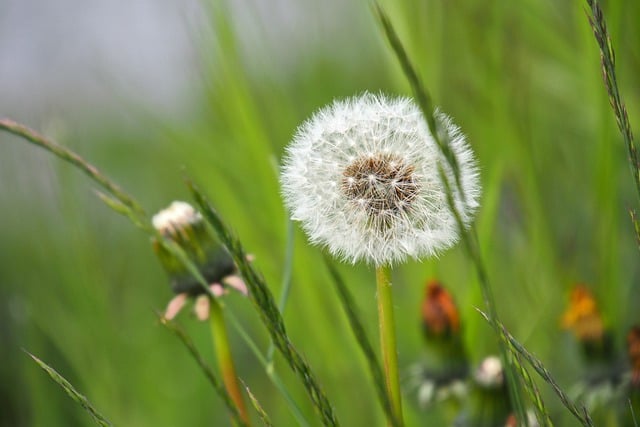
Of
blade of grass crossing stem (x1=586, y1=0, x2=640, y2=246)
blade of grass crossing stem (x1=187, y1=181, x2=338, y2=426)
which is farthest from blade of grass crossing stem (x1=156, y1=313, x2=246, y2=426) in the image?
blade of grass crossing stem (x1=586, y1=0, x2=640, y2=246)

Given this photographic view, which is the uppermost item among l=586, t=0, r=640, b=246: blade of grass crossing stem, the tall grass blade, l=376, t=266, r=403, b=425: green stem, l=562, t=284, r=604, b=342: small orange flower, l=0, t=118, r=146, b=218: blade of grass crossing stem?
l=0, t=118, r=146, b=218: blade of grass crossing stem

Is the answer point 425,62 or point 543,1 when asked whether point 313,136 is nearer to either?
point 425,62

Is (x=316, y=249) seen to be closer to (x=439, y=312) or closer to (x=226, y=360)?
(x=439, y=312)

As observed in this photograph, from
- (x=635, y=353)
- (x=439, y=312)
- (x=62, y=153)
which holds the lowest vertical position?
(x=635, y=353)

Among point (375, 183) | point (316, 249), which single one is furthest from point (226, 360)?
point (316, 249)

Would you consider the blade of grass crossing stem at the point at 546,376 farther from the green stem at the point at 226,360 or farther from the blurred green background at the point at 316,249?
the blurred green background at the point at 316,249

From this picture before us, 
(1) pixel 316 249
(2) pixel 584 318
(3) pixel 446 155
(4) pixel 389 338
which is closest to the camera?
(3) pixel 446 155

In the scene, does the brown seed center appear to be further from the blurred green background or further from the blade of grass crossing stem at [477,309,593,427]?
→ the blurred green background
